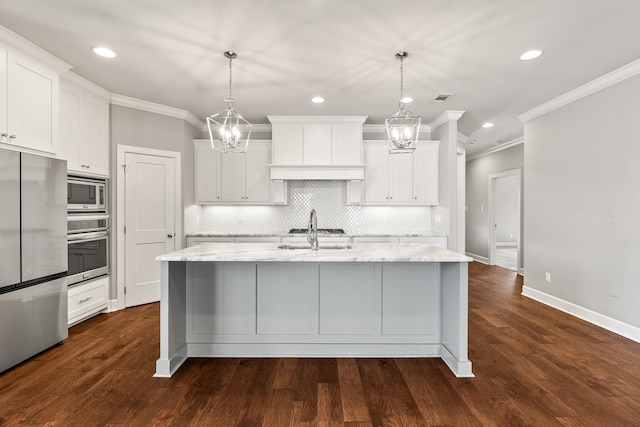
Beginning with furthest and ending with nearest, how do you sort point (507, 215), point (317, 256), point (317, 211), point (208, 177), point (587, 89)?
point (507, 215), point (317, 211), point (208, 177), point (587, 89), point (317, 256)

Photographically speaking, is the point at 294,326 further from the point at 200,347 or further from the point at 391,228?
the point at 391,228

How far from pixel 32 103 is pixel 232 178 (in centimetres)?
259

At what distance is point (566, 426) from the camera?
1924 millimetres

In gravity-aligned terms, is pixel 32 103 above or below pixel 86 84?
below

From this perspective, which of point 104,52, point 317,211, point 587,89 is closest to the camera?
point 104,52

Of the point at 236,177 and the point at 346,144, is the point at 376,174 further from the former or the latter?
the point at 236,177

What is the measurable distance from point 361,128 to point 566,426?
406 cm

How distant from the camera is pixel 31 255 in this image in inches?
107

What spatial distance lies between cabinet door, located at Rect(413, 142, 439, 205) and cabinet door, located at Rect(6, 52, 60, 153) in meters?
4.50

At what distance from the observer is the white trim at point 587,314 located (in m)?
3.27

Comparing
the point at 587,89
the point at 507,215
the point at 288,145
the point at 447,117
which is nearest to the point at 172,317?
the point at 288,145

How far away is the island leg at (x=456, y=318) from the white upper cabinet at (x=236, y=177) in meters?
3.13

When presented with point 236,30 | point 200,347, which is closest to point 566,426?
point 200,347

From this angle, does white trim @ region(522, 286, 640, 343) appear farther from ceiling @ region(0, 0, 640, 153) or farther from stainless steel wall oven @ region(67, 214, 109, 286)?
stainless steel wall oven @ region(67, 214, 109, 286)
